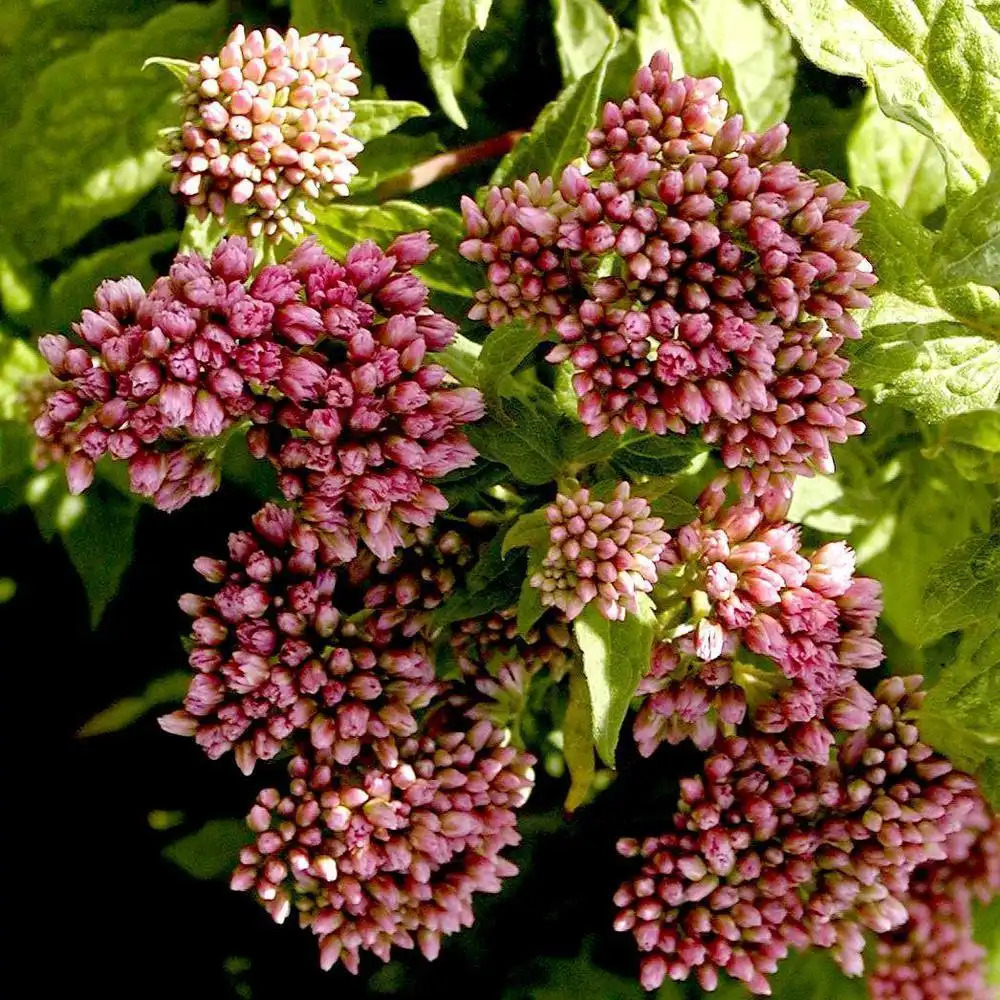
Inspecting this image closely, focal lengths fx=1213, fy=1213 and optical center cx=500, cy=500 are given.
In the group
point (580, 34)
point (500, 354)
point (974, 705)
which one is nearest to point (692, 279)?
point (500, 354)

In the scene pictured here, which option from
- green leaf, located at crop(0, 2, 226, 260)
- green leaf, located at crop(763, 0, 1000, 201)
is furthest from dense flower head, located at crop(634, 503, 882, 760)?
green leaf, located at crop(0, 2, 226, 260)

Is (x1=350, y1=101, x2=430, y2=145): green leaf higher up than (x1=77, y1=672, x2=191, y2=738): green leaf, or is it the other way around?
(x1=350, y1=101, x2=430, y2=145): green leaf

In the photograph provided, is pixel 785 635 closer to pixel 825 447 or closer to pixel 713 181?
pixel 825 447

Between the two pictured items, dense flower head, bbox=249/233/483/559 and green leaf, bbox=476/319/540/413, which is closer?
dense flower head, bbox=249/233/483/559

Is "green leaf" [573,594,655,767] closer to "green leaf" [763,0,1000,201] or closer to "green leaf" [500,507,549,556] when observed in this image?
"green leaf" [500,507,549,556]

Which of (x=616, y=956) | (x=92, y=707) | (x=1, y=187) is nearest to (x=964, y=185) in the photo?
(x=616, y=956)

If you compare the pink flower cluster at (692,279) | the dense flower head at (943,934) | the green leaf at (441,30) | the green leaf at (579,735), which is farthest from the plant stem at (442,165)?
the dense flower head at (943,934)

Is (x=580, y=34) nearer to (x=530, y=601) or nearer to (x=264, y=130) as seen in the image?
(x=264, y=130)
